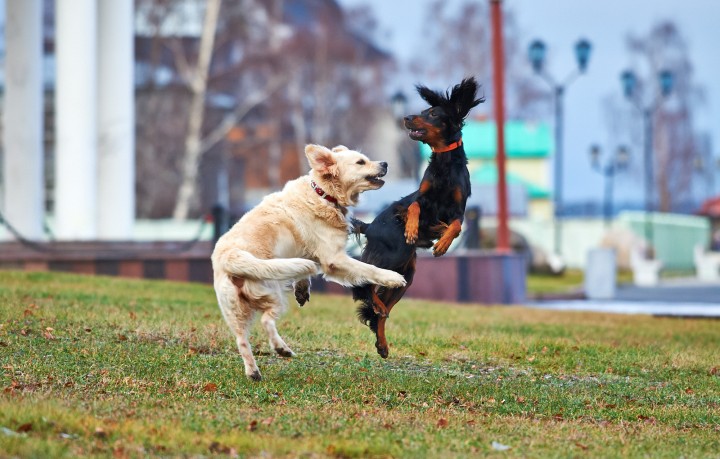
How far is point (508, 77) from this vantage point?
72562mm

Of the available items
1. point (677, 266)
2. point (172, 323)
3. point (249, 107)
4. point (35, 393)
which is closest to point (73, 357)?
point (35, 393)

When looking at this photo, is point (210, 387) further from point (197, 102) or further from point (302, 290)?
point (197, 102)

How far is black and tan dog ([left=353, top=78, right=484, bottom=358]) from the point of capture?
33.2 feet

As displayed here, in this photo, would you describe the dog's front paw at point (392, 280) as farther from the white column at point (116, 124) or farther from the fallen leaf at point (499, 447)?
the white column at point (116, 124)

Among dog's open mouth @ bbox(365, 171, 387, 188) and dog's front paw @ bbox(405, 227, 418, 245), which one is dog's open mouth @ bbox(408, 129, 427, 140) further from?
dog's front paw @ bbox(405, 227, 418, 245)

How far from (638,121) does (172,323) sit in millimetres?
83959

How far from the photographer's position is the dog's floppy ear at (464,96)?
1031 centimetres

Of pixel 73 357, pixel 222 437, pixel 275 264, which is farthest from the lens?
pixel 73 357

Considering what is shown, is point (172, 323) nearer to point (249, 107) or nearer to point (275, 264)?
point (275, 264)

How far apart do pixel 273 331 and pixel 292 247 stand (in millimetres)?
756

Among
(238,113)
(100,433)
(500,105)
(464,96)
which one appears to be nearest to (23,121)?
(500,105)

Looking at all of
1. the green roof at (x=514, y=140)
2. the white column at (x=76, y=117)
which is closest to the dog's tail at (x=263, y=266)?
the white column at (x=76, y=117)

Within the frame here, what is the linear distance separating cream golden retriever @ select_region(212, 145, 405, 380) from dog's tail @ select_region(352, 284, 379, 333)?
314mm

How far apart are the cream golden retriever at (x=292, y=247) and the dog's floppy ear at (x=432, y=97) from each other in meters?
0.74
